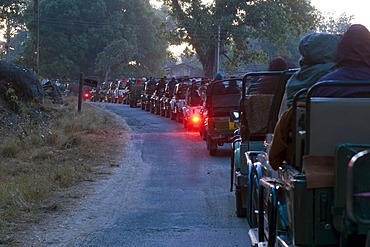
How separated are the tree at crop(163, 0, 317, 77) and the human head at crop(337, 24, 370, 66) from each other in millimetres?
34296

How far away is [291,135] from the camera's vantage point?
16.9ft

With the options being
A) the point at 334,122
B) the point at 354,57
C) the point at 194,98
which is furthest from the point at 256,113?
the point at 194,98

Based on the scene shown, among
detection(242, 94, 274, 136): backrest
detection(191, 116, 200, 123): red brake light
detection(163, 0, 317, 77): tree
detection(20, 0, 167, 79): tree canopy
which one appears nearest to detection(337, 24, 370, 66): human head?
detection(242, 94, 274, 136): backrest

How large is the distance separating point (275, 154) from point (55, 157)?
1063 centimetres

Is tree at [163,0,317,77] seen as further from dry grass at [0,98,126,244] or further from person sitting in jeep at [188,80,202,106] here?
Result: person sitting in jeep at [188,80,202,106]

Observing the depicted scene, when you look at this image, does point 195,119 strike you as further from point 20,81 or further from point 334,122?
point 334,122

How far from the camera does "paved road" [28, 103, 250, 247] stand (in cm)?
801

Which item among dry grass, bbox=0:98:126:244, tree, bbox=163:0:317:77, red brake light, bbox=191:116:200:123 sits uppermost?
tree, bbox=163:0:317:77

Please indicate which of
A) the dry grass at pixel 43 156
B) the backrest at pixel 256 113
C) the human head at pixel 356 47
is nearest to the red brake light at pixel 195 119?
the dry grass at pixel 43 156

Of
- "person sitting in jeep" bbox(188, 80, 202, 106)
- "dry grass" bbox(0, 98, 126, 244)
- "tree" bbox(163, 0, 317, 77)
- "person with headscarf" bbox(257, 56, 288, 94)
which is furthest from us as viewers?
"tree" bbox(163, 0, 317, 77)

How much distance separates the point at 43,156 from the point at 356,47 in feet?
A: 36.6

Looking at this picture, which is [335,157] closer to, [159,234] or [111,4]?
[159,234]

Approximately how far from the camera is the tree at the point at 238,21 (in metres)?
39.3

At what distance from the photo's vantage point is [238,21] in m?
40.9
